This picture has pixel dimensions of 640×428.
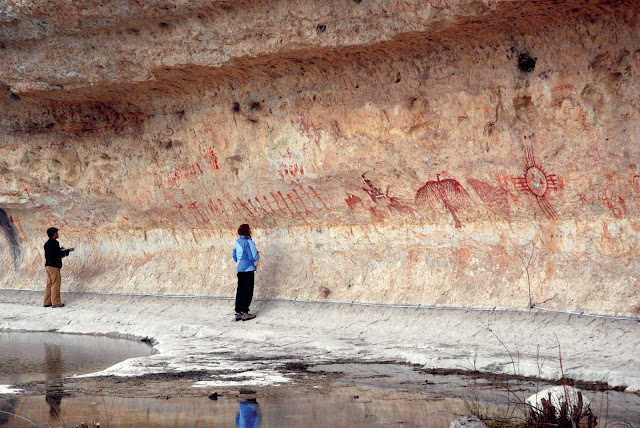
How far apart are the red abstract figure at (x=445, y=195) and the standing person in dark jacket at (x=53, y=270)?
6.22 metres

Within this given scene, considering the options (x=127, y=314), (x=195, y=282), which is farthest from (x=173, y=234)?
(x=127, y=314)

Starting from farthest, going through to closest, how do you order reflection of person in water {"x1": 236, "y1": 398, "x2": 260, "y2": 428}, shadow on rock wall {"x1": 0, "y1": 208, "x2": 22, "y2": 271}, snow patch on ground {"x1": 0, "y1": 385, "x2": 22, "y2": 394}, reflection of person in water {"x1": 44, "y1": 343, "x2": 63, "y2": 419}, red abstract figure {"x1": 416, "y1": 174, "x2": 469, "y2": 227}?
shadow on rock wall {"x1": 0, "y1": 208, "x2": 22, "y2": 271}
red abstract figure {"x1": 416, "y1": 174, "x2": 469, "y2": 227}
snow patch on ground {"x1": 0, "y1": 385, "x2": 22, "y2": 394}
reflection of person in water {"x1": 44, "y1": 343, "x2": 63, "y2": 419}
reflection of person in water {"x1": 236, "y1": 398, "x2": 260, "y2": 428}

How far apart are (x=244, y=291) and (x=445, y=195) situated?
2888 millimetres

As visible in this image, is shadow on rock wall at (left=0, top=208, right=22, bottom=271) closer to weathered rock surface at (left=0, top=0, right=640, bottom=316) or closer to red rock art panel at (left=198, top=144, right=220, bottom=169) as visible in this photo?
weathered rock surface at (left=0, top=0, right=640, bottom=316)

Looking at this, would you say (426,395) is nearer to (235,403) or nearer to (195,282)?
(235,403)

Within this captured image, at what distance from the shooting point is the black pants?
10.3 metres

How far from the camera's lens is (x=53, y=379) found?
686cm

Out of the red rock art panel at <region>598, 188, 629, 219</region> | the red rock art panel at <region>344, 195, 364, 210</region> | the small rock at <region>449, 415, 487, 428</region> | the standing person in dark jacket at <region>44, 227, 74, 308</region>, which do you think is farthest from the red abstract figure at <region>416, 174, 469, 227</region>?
the standing person in dark jacket at <region>44, 227, 74, 308</region>

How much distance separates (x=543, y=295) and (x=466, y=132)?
2077 millimetres

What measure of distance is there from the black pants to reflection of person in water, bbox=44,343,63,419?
7.54 feet

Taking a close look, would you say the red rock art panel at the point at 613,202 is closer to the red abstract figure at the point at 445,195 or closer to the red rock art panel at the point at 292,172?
the red abstract figure at the point at 445,195

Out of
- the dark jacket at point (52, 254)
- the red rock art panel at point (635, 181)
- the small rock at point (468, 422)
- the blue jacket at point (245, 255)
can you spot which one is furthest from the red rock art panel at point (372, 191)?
the small rock at point (468, 422)

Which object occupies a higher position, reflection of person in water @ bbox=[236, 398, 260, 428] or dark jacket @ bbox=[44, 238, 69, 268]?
dark jacket @ bbox=[44, 238, 69, 268]

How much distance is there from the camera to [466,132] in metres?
9.11
